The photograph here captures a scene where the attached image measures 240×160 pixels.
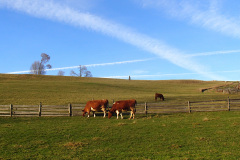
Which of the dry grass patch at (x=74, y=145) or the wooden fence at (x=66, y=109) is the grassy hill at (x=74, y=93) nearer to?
the wooden fence at (x=66, y=109)

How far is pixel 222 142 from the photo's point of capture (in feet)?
29.7

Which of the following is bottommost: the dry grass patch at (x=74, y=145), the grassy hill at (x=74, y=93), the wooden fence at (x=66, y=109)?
the dry grass patch at (x=74, y=145)

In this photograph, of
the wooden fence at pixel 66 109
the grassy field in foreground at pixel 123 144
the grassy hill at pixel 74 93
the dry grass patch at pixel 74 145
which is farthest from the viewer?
the grassy hill at pixel 74 93

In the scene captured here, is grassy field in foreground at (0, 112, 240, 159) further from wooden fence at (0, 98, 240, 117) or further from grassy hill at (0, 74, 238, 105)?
grassy hill at (0, 74, 238, 105)

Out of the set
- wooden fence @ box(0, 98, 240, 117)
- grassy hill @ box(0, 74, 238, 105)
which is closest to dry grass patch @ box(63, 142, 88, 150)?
wooden fence @ box(0, 98, 240, 117)

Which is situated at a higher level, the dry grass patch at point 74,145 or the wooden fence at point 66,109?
the wooden fence at point 66,109

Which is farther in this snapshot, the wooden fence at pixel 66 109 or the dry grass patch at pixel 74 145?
the wooden fence at pixel 66 109

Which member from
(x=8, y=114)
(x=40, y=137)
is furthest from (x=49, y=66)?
(x=40, y=137)

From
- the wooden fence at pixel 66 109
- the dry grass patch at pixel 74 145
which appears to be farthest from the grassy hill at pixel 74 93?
the dry grass patch at pixel 74 145

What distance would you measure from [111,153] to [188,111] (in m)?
15.1

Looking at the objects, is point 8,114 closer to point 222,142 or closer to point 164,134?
point 164,134

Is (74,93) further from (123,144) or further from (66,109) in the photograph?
(123,144)

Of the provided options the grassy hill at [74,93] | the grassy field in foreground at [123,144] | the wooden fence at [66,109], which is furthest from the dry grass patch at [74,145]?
the grassy hill at [74,93]

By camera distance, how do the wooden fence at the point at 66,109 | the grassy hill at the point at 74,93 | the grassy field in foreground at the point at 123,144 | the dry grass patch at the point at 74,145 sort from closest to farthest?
the grassy field in foreground at the point at 123,144
the dry grass patch at the point at 74,145
the wooden fence at the point at 66,109
the grassy hill at the point at 74,93
